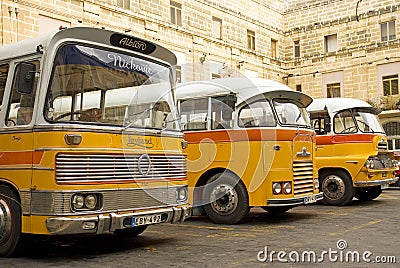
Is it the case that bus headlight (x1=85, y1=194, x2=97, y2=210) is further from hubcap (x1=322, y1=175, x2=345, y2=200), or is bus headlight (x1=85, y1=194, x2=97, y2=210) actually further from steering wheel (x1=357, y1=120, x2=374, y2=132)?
steering wheel (x1=357, y1=120, x2=374, y2=132)

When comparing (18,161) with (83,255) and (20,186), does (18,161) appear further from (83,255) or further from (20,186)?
(83,255)

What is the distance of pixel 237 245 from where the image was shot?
8359mm

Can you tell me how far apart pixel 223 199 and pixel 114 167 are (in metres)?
4.03

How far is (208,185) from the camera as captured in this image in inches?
443

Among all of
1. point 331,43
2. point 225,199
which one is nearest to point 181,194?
point 225,199

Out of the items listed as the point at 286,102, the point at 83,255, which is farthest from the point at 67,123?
the point at 286,102

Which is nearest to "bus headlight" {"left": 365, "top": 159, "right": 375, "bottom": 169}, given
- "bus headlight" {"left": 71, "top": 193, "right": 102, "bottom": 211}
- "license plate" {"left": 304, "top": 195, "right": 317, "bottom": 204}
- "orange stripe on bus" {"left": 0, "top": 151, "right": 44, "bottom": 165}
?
"license plate" {"left": 304, "top": 195, "right": 317, "bottom": 204}

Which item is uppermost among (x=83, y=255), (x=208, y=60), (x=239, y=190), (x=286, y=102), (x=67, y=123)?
(x=208, y=60)

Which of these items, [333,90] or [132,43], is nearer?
[132,43]

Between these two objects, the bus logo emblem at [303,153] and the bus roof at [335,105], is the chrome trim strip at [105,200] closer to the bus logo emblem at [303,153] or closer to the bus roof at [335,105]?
the bus logo emblem at [303,153]

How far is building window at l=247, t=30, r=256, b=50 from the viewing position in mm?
35250

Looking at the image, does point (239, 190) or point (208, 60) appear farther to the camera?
point (208, 60)

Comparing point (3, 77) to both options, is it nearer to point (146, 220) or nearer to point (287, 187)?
point (146, 220)

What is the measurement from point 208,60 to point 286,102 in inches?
773
